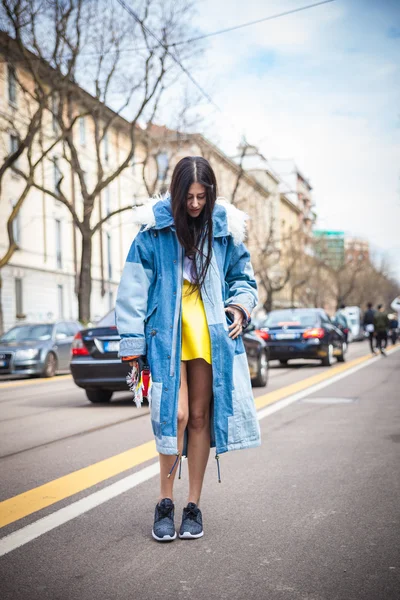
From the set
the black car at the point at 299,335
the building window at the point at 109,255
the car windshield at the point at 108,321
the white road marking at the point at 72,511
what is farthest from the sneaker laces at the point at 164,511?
the building window at the point at 109,255

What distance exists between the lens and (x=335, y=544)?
3.95 m

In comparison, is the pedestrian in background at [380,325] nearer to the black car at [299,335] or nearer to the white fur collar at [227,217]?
the black car at [299,335]

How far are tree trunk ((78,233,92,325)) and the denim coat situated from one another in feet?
78.5

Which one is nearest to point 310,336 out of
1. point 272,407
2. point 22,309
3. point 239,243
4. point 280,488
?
point 272,407

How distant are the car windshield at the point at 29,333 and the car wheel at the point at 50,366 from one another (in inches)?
25.9

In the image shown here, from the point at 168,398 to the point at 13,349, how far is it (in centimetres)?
1597

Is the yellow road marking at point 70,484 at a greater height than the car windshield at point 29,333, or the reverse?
the car windshield at point 29,333

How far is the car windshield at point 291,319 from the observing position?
1953 cm

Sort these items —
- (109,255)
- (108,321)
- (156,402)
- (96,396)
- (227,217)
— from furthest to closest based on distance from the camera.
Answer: (109,255) < (96,396) < (108,321) < (227,217) < (156,402)

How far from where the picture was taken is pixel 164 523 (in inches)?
159

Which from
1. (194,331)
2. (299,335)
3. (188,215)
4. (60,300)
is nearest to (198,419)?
(194,331)

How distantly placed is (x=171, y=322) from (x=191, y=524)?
1.05 metres

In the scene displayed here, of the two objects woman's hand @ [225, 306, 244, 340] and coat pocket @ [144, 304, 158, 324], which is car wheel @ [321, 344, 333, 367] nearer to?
woman's hand @ [225, 306, 244, 340]

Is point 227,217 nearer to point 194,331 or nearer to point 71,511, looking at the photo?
point 194,331
